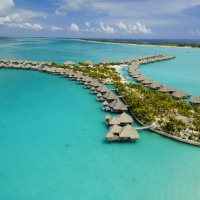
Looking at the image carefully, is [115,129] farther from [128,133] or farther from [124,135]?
[128,133]

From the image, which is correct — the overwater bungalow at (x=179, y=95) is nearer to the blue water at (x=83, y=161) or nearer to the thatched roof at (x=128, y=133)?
the blue water at (x=83, y=161)

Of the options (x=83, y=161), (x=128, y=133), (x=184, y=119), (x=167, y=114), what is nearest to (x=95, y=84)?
(x=167, y=114)

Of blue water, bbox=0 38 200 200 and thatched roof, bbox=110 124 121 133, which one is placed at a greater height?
thatched roof, bbox=110 124 121 133

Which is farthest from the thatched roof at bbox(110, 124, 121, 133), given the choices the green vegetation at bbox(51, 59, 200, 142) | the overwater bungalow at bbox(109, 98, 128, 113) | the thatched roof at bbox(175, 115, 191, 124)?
the thatched roof at bbox(175, 115, 191, 124)

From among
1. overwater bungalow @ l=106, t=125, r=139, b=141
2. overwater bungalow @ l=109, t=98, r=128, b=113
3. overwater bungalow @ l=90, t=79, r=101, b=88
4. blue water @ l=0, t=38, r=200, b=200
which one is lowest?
blue water @ l=0, t=38, r=200, b=200

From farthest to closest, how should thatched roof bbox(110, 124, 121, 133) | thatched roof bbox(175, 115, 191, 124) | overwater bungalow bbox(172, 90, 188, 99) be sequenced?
→ 1. overwater bungalow bbox(172, 90, 188, 99)
2. thatched roof bbox(175, 115, 191, 124)
3. thatched roof bbox(110, 124, 121, 133)

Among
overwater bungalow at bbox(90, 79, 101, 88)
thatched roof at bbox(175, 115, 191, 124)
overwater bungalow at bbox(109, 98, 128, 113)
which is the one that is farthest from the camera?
overwater bungalow at bbox(90, 79, 101, 88)

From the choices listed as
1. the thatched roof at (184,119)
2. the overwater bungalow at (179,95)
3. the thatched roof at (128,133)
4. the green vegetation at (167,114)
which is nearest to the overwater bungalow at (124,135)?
the thatched roof at (128,133)

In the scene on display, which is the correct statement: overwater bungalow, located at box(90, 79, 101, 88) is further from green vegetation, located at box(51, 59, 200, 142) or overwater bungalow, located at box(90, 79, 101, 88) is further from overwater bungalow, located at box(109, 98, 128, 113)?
overwater bungalow, located at box(109, 98, 128, 113)

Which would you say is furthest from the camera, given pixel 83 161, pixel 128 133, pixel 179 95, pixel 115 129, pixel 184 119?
pixel 179 95

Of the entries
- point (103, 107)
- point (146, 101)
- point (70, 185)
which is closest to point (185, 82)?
point (146, 101)

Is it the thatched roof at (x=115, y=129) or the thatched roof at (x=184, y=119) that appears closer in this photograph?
the thatched roof at (x=115, y=129)
